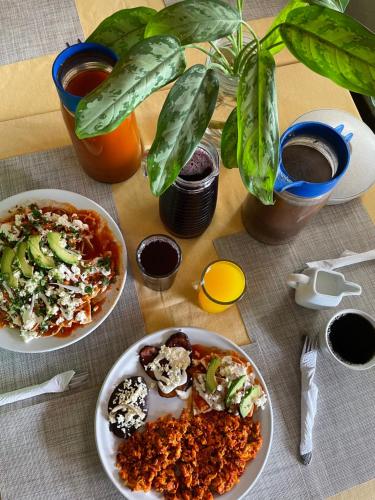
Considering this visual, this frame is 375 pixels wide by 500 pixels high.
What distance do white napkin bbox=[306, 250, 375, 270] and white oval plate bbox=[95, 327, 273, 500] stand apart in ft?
0.90

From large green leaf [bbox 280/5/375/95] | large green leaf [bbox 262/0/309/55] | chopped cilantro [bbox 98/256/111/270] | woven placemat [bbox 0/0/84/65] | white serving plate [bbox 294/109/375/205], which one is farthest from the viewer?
woven placemat [bbox 0/0/84/65]

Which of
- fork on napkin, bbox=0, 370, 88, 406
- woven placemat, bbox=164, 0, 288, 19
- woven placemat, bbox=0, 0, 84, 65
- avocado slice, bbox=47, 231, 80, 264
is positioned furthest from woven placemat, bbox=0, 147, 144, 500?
woven placemat, bbox=164, 0, 288, 19

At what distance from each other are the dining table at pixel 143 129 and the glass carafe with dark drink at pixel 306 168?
19 cm

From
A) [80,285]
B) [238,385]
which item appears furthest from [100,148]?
[238,385]

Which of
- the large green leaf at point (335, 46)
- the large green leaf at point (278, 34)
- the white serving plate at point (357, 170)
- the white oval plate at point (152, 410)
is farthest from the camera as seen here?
the white serving plate at point (357, 170)

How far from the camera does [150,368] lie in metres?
0.83

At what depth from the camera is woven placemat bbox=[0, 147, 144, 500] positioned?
79 cm

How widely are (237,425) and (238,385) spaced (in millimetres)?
77

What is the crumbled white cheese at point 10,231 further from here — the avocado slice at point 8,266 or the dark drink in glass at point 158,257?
the dark drink in glass at point 158,257

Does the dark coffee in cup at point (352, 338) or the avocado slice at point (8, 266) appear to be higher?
the avocado slice at point (8, 266)

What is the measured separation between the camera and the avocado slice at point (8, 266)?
823mm

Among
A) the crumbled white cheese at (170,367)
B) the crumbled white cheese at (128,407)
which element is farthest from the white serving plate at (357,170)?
the crumbled white cheese at (128,407)

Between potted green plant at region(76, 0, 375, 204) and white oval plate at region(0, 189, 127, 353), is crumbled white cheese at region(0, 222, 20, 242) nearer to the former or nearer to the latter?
white oval plate at region(0, 189, 127, 353)

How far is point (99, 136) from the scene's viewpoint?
819mm
